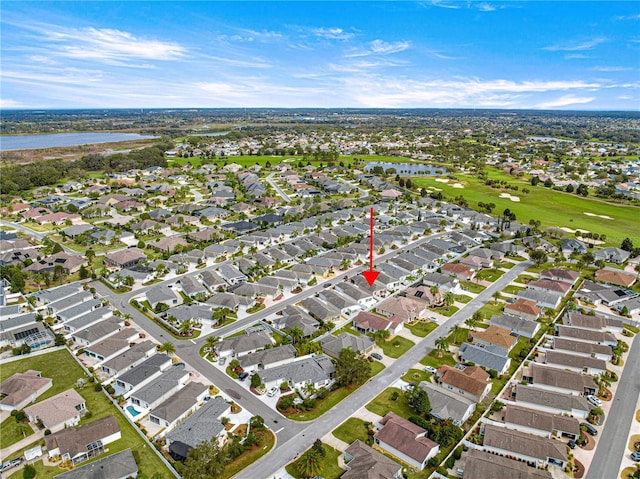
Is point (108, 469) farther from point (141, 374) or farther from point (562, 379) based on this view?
point (562, 379)

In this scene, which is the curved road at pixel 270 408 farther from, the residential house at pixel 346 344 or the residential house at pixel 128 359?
the residential house at pixel 346 344

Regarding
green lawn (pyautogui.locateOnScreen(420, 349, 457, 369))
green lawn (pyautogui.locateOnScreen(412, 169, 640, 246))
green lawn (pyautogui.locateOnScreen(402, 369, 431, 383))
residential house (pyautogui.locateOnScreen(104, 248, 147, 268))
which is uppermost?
green lawn (pyautogui.locateOnScreen(412, 169, 640, 246))

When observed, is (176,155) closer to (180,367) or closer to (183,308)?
(183,308)

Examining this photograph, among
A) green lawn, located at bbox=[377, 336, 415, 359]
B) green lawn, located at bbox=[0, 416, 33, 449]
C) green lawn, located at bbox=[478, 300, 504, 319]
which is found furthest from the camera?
green lawn, located at bbox=[478, 300, 504, 319]

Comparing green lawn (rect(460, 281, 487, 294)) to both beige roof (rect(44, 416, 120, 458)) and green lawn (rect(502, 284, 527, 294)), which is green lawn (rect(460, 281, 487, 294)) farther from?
beige roof (rect(44, 416, 120, 458))

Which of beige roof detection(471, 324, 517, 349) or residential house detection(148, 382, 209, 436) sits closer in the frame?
residential house detection(148, 382, 209, 436)

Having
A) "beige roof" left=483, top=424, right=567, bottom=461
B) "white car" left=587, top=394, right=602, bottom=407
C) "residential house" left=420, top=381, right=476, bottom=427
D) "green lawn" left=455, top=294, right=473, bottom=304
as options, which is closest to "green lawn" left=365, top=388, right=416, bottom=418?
"residential house" left=420, top=381, right=476, bottom=427
